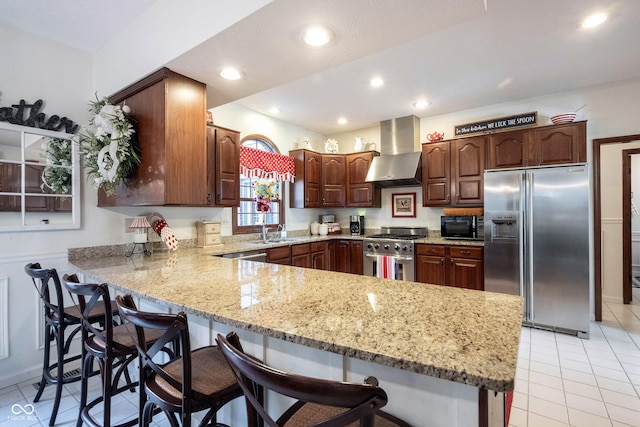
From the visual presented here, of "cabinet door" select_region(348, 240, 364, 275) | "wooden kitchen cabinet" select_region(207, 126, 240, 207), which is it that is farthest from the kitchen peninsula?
"cabinet door" select_region(348, 240, 364, 275)

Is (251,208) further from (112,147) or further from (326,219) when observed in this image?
(112,147)

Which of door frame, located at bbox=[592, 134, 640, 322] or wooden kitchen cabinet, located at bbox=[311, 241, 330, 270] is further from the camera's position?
wooden kitchen cabinet, located at bbox=[311, 241, 330, 270]

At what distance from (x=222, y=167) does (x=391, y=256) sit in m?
2.47

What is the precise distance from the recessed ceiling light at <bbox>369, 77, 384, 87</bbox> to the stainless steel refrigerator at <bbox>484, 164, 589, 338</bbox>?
64.4 inches

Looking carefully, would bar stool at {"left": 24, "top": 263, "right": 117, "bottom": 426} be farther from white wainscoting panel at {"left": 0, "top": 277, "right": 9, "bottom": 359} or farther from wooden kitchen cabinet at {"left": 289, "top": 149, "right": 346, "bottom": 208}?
wooden kitchen cabinet at {"left": 289, "top": 149, "right": 346, "bottom": 208}

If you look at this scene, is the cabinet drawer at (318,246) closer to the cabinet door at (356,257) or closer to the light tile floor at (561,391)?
the cabinet door at (356,257)

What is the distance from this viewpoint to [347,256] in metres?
4.55

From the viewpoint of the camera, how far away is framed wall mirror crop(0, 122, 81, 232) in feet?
7.15

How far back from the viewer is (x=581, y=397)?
207cm

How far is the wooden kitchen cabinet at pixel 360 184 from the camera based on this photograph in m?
4.74

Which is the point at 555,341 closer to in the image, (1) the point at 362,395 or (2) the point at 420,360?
(2) the point at 420,360

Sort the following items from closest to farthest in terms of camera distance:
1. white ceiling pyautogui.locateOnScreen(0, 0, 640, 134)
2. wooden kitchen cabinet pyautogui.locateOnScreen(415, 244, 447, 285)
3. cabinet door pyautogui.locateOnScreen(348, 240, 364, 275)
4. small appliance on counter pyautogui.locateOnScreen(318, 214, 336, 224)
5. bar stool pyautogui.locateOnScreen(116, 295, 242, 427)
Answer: bar stool pyautogui.locateOnScreen(116, 295, 242, 427) < white ceiling pyautogui.locateOnScreen(0, 0, 640, 134) < wooden kitchen cabinet pyautogui.locateOnScreen(415, 244, 447, 285) < cabinet door pyautogui.locateOnScreen(348, 240, 364, 275) < small appliance on counter pyautogui.locateOnScreen(318, 214, 336, 224)

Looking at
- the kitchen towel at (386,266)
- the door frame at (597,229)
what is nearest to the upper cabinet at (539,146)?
the door frame at (597,229)

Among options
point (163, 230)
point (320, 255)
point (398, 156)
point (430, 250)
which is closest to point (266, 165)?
point (320, 255)
